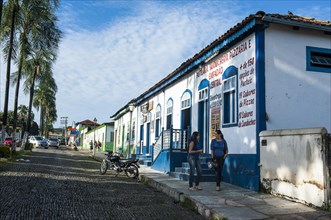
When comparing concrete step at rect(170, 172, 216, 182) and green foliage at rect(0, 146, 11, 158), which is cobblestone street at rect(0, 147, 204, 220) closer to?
concrete step at rect(170, 172, 216, 182)

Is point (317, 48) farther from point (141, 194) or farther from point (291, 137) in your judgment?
point (141, 194)

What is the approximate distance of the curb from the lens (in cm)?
698

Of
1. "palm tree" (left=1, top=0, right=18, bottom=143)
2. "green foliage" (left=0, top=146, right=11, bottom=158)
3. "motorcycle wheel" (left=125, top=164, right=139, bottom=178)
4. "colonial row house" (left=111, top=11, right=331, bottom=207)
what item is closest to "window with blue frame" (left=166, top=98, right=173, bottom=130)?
"motorcycle wheel" (left=125, top=164, right=139, bottom=178)

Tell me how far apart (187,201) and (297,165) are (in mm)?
2603

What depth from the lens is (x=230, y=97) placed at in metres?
11.3

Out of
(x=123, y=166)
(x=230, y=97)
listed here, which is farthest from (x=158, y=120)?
(x=230, y=97)

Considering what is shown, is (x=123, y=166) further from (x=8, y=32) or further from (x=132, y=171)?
(x=8, y=32)

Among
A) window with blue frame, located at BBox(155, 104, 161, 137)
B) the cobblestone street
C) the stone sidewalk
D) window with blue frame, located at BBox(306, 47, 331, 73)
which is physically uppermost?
window with blue frame, located at BBox(306, 47, 331, 73)

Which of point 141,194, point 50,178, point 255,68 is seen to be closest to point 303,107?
point 255,68

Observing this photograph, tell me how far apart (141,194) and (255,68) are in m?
4.64

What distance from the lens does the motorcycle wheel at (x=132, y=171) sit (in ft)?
45.4

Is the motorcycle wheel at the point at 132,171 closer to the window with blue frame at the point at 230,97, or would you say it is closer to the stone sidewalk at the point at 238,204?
the stone sidewalk at the point at 238,204

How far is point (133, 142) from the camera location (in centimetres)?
2664

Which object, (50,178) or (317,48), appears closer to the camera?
(317,48)
